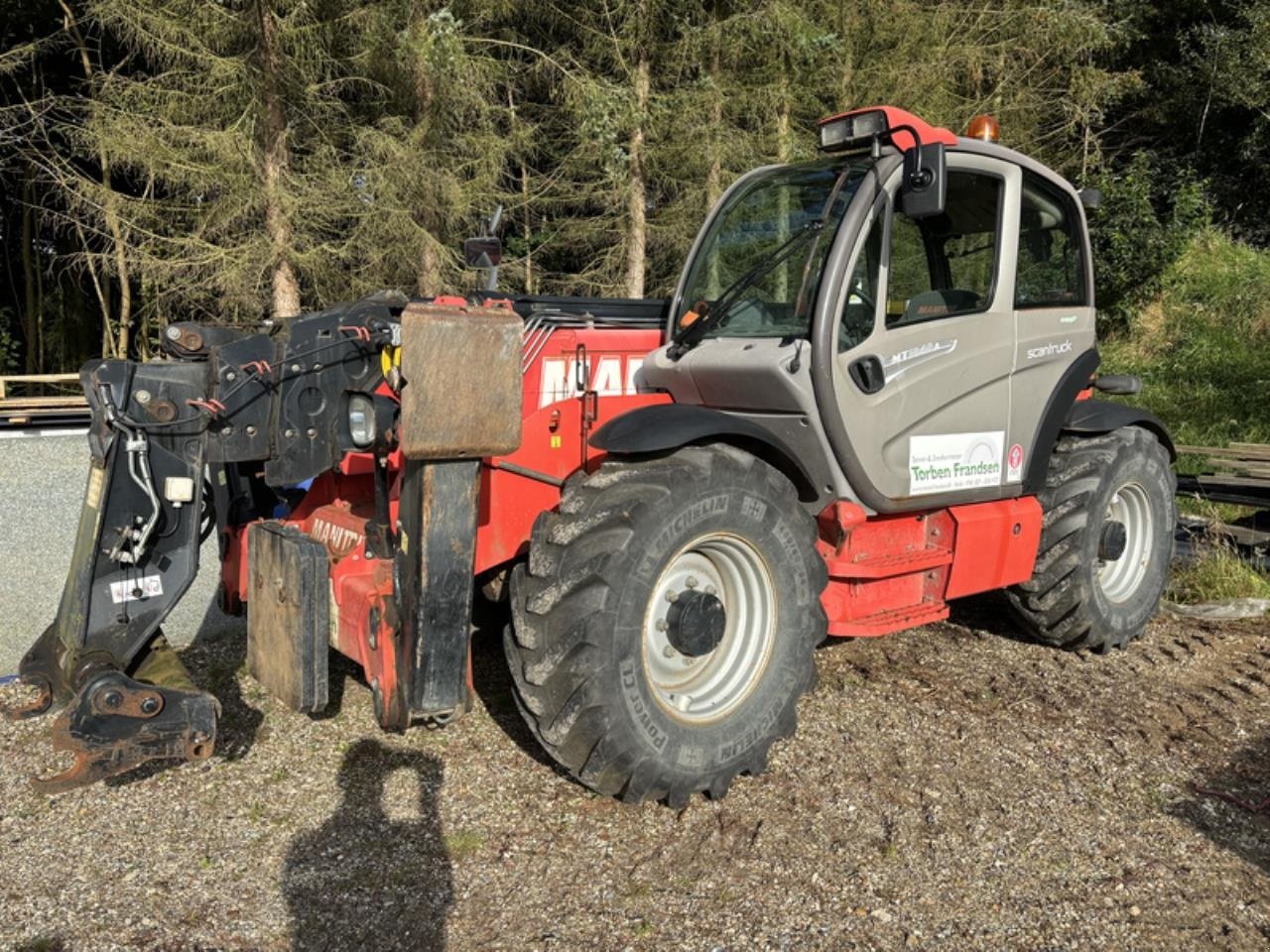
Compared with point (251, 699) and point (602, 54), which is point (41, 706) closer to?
point (251, 699)

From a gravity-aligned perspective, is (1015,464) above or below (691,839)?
above

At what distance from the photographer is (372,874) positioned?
3.42m

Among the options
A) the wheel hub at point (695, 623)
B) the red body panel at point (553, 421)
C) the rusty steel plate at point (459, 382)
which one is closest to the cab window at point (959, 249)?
the red body panel at point (553, 421)

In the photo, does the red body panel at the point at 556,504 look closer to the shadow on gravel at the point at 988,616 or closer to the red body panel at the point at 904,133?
the shadow on gravel at the point at 988,616

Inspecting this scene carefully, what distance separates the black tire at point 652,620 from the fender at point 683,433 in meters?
0.10

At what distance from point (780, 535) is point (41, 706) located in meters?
2.80

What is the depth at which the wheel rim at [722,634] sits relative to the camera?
12.9 feet

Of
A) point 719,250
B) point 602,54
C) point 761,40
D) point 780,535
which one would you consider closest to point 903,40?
point 761,40

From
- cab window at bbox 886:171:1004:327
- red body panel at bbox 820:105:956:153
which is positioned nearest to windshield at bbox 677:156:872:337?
red body panel at bbox 820:105:956:153

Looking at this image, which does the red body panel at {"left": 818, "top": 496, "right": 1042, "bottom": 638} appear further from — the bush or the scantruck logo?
the bush

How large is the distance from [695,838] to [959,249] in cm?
293

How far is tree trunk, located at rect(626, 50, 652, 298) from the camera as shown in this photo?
1344 centimetres

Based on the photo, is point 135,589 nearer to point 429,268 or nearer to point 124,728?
point 124,728

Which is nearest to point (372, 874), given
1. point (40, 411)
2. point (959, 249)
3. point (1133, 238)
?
point (959, 249)
